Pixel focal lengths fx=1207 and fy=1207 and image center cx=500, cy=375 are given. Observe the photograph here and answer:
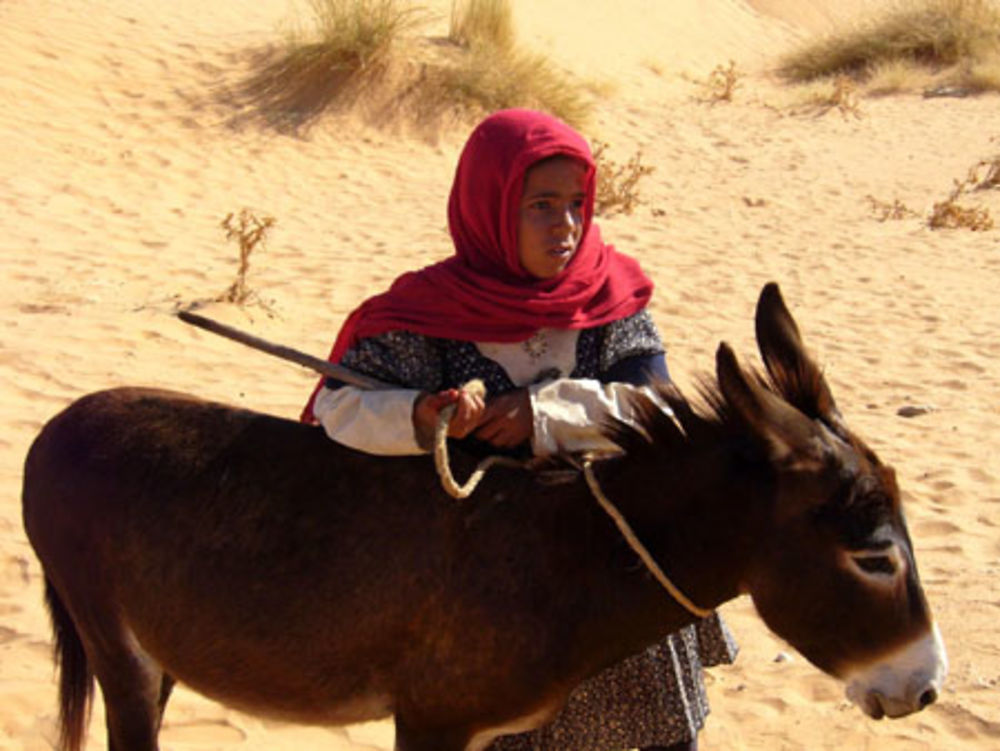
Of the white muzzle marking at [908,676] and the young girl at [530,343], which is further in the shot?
the young girl at [530,343]

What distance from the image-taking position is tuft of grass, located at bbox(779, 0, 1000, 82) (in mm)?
18766

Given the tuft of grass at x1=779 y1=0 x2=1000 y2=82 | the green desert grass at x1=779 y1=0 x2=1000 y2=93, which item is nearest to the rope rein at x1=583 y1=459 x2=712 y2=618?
the green desert grass at x1=779 y1=0 x2=1000 y2=93

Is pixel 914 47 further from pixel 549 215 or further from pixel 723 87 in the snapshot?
pixel 549 215

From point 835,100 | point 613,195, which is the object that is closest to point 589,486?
point 613,195

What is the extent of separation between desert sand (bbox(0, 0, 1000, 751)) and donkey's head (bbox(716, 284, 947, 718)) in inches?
16.1

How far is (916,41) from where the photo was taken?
19.2 m

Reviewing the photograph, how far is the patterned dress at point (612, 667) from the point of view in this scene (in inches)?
102

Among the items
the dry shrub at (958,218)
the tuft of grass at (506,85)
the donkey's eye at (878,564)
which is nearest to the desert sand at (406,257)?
the dry shrub at (958,218)

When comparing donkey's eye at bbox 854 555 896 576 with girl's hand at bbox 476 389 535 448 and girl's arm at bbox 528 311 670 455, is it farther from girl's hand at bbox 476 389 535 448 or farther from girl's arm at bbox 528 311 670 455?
girl's hand at bbox 476 389 535 448

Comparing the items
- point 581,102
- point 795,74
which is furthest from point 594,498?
point 795,74

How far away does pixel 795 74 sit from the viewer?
19.8 metres

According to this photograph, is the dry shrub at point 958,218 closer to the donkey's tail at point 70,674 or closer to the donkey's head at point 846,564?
the donkey's head at point 846,564

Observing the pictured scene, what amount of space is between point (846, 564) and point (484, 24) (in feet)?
44.2

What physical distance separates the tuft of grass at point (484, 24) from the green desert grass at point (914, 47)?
21.0 feet
